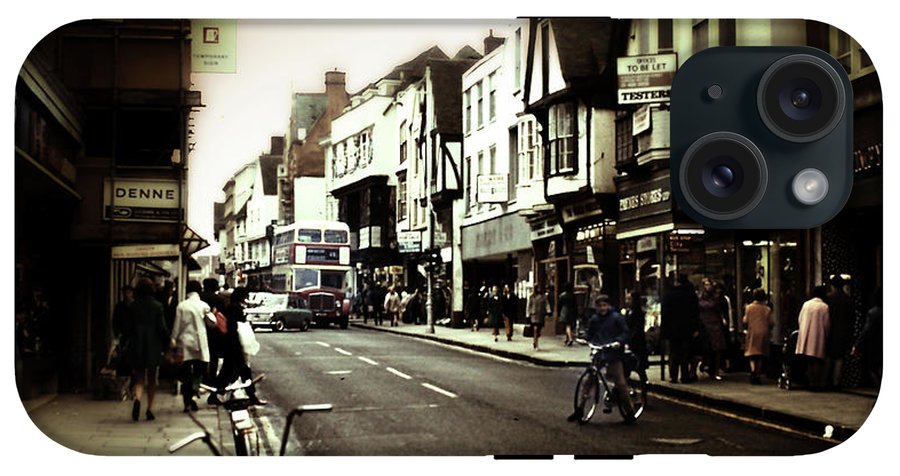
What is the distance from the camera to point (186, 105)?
1109cm

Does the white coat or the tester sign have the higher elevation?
the tester sign

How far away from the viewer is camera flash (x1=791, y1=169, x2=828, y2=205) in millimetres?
10898

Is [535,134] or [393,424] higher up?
[535,134]

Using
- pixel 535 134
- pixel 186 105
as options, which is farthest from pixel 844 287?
pixel 186 105

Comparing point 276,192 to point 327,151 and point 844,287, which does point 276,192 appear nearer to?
point 327,151

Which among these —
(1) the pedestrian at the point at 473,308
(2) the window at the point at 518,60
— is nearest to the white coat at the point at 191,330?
(1) the pedestrian at the point at 473,308

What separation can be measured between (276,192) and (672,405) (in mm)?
3419

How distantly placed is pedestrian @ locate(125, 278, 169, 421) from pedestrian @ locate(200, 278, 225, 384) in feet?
1.03

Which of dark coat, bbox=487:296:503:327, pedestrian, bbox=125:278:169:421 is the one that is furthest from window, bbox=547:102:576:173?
pedestrian, bbox=125:278:169:421

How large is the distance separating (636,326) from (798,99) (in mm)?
1991

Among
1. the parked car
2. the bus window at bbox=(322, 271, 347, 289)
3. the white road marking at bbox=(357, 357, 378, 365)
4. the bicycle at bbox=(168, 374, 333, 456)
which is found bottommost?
the bicycle at bbox=(168, 374, 333, 456)

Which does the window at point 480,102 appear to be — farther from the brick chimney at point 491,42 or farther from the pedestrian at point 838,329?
the pedestrian at point 838,329

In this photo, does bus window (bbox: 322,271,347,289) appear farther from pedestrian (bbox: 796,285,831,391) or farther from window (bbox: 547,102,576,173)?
pedestrian (bbox: 796,285,831,391)

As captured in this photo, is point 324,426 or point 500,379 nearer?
point 324,426
